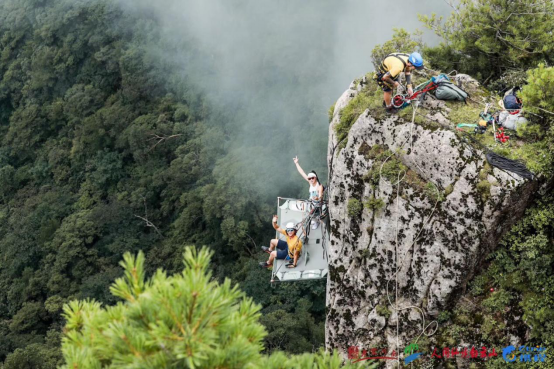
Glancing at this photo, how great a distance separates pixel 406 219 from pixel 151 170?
24467 mm

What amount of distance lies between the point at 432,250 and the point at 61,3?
37184mm

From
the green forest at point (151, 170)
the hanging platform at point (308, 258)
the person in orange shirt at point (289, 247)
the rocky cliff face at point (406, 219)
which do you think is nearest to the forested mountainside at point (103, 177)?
the green forest at point (151, 170)

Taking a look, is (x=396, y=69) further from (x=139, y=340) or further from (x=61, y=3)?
(x=61, y=3)

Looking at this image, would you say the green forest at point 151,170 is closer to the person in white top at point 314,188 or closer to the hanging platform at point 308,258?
the hanging platform at point 308,258

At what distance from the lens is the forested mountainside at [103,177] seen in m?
25.8

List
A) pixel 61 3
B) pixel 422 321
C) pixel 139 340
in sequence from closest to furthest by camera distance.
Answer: pixel 139 340 → pixel 422 321 → pixel 61 3

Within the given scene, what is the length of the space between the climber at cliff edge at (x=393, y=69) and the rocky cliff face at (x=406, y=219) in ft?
1.22

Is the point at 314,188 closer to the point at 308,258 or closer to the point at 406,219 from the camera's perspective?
the point at 308,258

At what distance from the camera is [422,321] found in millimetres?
9008

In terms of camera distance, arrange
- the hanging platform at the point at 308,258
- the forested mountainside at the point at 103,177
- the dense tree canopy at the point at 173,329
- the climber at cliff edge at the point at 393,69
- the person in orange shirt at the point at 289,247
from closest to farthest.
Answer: the dense tree canopy at the point at 173,329, the climber at cliff edge at the point at 393,69, the person in orange shirt at the point at 289,247, the hanging platform at the point at 308,258, the forested mountainside at the point at 103,177

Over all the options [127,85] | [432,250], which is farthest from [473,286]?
[127,85]

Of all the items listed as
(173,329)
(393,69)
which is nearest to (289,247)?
(393,69)

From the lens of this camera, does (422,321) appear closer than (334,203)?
Yes

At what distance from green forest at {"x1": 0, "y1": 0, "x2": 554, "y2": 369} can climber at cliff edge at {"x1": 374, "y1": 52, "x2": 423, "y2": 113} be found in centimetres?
192
